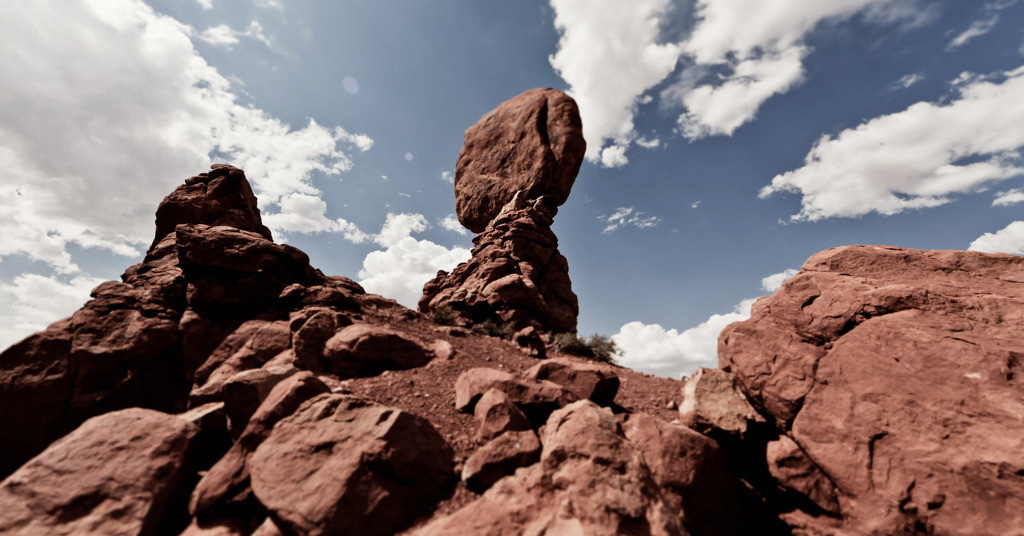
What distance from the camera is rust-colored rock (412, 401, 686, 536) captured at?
138 inches

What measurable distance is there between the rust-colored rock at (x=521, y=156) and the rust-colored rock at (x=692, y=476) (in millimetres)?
18673

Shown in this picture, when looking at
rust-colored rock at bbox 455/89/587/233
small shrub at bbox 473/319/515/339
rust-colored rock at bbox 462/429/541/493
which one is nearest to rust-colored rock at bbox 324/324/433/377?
rust-colored rock at bbox 462/429/541/493

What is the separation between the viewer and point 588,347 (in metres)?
14.6

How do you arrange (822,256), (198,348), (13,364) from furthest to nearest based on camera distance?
(198,348), (13,364), (822,256)

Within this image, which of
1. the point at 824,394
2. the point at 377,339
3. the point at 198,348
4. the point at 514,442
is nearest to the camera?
the point at 514,442

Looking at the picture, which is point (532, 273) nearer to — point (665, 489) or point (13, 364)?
point (665, 489)

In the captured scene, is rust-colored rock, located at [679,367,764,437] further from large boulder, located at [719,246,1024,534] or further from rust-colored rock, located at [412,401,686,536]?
rust-colored rock, located at [412,401,686,536]

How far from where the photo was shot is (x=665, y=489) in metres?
4.75

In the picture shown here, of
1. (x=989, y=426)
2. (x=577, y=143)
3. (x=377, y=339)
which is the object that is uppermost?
(x=577, y=143)

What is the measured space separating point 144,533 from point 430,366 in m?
4.93

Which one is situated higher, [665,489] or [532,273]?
[532,273]

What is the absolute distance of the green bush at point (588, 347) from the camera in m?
14.4

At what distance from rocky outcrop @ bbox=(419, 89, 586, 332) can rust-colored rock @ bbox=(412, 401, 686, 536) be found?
13.0 metres

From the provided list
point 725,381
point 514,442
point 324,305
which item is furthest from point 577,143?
point 514,442
